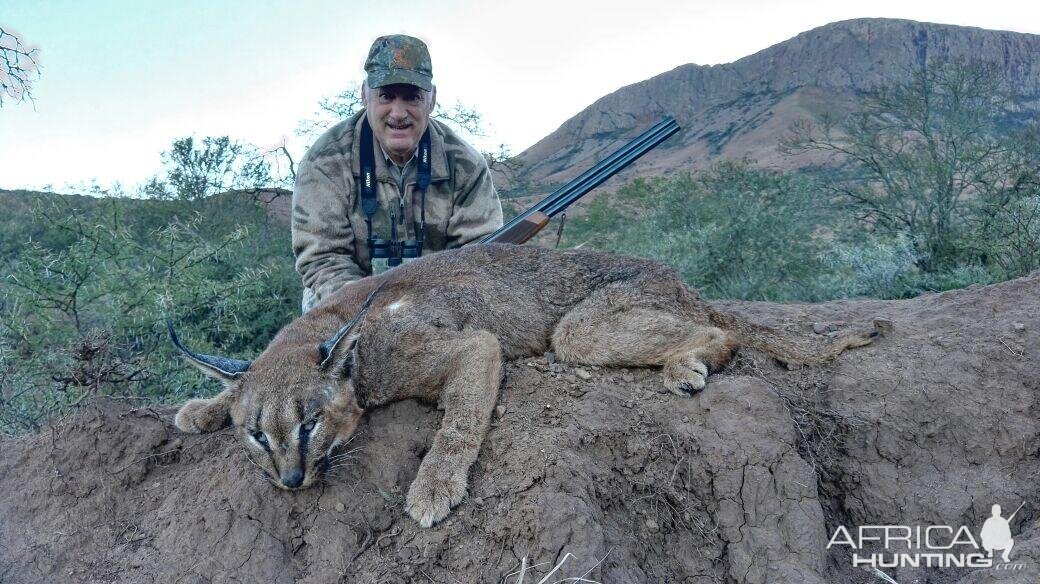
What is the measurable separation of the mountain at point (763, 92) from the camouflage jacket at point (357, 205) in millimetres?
34181

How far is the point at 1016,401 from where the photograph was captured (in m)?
4.36

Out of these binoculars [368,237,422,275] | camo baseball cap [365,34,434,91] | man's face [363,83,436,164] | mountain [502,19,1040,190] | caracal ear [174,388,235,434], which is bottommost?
caracal ear [174,388,235,434]

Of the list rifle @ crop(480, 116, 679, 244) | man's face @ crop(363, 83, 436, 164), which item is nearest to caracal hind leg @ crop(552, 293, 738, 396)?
rifle @ crop(480, 116, 679, 244)

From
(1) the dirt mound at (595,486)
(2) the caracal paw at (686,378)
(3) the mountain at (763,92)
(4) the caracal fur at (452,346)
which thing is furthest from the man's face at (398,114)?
(3) the mountain at (763,92)

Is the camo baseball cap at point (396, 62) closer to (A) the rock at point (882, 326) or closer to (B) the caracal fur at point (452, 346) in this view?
(B) the caracal fur at point (452, 346)

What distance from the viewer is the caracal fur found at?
358 centimetres

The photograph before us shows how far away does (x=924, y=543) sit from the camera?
3881mm

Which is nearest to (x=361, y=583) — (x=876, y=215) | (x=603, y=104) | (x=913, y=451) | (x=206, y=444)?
(x=206, y=444)

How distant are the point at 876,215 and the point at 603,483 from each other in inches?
459

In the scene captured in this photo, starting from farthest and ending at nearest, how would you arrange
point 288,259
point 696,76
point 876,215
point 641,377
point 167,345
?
point 696,76
point 876,215
point 288,259
point 167,345
point 641,377

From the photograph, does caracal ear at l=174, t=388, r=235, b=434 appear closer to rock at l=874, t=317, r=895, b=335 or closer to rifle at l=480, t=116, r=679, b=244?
rifle at l=480, t=116, r=679, b=244

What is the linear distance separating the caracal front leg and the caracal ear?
1410mm

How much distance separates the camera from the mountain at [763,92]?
4653 centimetres

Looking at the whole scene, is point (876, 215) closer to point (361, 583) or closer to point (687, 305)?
point (687, 305)
